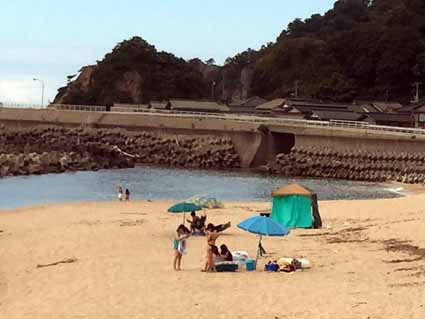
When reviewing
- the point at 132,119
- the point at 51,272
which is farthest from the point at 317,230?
the point at 132,119

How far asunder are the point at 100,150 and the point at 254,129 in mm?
14107

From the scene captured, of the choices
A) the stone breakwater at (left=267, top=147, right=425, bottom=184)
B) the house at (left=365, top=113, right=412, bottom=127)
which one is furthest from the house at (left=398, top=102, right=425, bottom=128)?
the stone breakwater at (left=267, top=147, right=425, bottom=184)

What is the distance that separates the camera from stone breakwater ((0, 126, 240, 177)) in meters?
60.4

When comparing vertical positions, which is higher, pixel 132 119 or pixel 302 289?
pixel 132 119

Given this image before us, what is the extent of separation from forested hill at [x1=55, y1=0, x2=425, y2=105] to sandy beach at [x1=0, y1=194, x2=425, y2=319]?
279 feet

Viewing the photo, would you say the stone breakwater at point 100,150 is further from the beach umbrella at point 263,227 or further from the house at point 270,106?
the beach umbrella at point 263,227

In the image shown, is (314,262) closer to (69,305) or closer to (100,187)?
(69,305)

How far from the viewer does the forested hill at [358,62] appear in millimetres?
109688

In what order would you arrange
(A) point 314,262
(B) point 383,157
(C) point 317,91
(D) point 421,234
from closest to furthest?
1. (A) point 314,262
2. (D) point 421,234
3. (B) point 383,157
4. (C) point 317,91

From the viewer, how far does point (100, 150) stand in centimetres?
7050

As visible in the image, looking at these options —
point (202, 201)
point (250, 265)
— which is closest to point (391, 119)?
point (202, 201)

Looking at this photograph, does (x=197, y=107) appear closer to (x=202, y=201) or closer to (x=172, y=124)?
(x=172, y=124)

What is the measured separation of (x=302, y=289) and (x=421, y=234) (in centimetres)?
663

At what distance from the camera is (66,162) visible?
61.5m
